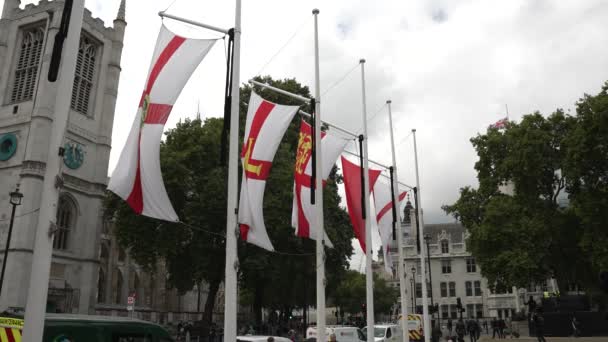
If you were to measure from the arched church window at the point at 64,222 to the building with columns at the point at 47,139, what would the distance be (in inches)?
3.3

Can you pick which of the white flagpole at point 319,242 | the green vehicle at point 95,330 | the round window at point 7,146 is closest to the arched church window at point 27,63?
the round window at point 7,146

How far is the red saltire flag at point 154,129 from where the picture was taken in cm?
1058

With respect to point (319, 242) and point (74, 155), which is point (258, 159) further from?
point (74, 155)

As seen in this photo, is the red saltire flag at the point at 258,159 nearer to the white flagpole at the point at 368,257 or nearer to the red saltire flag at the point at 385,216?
the white flagpole at the point at 368,257

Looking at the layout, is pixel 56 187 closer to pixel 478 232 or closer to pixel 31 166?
pixel 478 232

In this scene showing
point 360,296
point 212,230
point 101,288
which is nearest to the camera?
point 212,230

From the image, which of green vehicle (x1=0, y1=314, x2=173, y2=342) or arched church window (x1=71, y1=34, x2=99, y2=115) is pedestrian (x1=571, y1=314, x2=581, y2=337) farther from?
arched church window (x1=71, y1=34, x2=99, y2=115)

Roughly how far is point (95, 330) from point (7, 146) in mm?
43375

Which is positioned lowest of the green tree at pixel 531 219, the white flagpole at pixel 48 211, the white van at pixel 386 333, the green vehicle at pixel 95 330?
the white van at pixel 386 333

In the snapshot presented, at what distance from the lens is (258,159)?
13.9 metres

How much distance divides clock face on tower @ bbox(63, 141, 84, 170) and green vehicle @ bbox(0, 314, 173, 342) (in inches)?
1561

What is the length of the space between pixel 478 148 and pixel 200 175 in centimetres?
2167

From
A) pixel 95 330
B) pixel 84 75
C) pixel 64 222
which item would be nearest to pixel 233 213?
pixel 95 330

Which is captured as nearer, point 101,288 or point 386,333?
point 386,333
